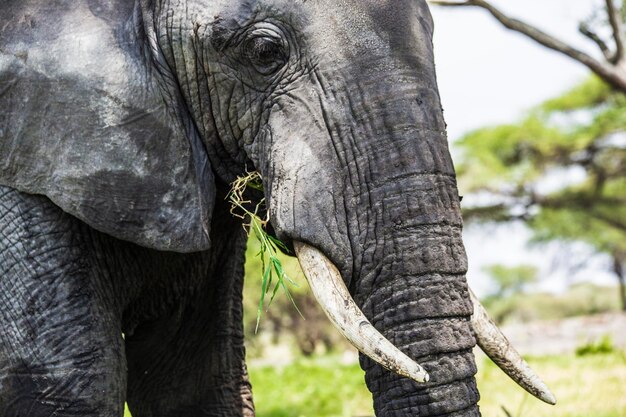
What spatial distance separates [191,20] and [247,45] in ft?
0.81

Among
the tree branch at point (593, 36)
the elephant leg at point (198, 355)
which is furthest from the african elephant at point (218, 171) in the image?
the tree branch at point (593, 36)

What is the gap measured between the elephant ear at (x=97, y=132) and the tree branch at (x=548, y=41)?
5118mm

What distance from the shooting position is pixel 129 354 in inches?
196

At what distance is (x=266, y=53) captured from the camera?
3.74m

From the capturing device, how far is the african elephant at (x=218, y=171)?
3.47 metres

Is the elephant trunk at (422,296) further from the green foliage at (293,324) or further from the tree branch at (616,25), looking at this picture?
the green foliage at (293,324)

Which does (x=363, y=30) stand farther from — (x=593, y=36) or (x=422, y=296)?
(x=593, y=36)


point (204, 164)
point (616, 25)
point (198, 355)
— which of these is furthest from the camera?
point (616, 25)

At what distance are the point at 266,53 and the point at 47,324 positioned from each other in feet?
4.05

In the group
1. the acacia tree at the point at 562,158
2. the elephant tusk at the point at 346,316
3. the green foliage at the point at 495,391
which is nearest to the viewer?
the elephant tusk at the point at 346,316

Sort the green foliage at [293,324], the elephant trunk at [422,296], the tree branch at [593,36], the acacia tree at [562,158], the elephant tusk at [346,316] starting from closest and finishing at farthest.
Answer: the elephant tusk at [346,316], the elephant trunk at [422,296], the tree branch at [593,36], the green foliage at [293,324], the acacia tree at [562,158]

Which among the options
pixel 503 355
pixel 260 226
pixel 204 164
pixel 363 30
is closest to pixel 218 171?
pixel 204 164

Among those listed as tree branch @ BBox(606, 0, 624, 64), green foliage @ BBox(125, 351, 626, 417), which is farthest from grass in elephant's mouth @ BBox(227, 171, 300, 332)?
tree branch @ BBox(606, 0, 624, 64)

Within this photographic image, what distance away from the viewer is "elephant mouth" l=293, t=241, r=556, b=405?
3.28 m
